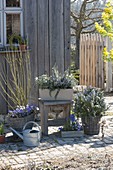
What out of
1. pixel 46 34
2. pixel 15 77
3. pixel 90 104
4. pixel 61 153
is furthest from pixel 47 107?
pixel 46 34

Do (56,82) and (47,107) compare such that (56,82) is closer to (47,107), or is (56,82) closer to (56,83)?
(56,83)

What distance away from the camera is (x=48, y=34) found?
6.88 metres

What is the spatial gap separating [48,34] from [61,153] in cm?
274

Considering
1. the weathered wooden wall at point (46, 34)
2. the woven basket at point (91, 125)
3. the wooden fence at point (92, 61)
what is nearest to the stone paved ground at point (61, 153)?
the woven basket at point (91, 125)

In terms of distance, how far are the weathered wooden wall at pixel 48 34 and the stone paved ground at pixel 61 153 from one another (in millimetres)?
1665

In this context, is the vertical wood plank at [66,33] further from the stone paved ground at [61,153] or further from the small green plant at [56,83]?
the stone paved ground at [61,153]

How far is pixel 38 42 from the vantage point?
6.85m

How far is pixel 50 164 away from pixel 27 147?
800mm

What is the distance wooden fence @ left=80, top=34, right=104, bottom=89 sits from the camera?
37.0 feet

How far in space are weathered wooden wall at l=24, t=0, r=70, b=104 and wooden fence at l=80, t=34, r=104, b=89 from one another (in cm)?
442

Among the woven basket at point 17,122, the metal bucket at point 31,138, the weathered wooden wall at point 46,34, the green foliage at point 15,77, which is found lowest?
the metal bucket at point 31,138

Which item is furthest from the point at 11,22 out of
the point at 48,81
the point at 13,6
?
the point at 48,81

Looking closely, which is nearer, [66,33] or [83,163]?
[83,163]

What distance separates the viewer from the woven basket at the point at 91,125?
5619mm
